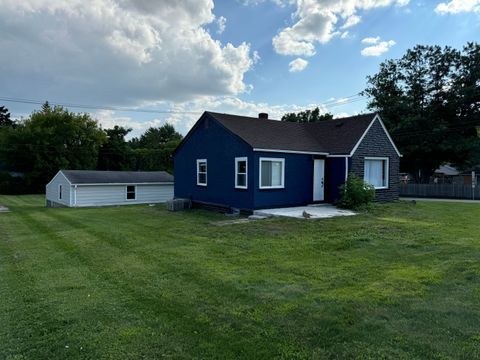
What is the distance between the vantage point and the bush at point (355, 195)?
50.4 feet

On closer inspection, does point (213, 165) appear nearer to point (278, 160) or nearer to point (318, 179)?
point (278, 160)

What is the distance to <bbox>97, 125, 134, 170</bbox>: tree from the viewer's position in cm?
5069

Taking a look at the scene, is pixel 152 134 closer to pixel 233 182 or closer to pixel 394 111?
pixel 394 111

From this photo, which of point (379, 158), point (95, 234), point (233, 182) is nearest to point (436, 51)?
point (379, 158)

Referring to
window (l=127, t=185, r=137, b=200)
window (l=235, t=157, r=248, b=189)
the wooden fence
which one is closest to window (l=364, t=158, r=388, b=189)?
window (l=235, t=157, r=248, b=189)

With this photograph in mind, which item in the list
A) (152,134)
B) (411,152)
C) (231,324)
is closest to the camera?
(231,324)

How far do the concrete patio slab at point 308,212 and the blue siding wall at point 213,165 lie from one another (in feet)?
3.12

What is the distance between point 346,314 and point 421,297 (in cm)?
129

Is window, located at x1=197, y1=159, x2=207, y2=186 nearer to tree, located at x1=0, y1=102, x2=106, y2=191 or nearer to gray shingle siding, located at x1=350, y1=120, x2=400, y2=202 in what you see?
gray shingle siding, located at x1=350, y1=120, x2=400, y2=202

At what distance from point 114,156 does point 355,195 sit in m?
42.0

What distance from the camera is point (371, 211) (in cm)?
1487

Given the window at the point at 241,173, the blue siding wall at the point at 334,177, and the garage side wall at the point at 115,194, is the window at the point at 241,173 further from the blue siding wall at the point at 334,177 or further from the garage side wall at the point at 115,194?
the garage side wall at the point at 115,194

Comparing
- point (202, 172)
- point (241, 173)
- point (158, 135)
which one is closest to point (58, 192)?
point (202, 172)

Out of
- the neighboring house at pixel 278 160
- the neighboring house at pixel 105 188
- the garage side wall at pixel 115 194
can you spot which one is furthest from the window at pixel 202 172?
the garage side wall at pixel 115 194
